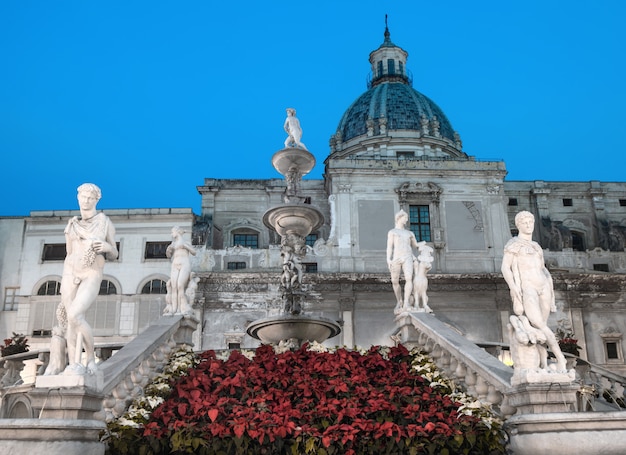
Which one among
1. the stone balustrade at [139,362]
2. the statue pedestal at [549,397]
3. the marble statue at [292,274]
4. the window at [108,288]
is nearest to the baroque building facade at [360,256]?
the window at [108,288]

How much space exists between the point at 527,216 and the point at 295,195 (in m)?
8.35

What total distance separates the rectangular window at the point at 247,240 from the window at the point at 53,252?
9.54 m

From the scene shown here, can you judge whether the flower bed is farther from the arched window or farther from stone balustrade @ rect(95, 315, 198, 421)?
the arched window

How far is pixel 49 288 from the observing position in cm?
3612

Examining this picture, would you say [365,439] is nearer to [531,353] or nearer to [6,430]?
[531,353]

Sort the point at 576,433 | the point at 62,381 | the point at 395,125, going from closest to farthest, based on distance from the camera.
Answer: the point at 576,433 < the point at 62,381 < the point at 395,125

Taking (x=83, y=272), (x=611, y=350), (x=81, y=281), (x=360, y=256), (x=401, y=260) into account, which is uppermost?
(x=360, y=256)

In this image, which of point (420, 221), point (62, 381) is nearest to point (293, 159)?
point (62, 381)

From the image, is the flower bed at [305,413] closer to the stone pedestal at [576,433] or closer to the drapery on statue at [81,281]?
the stone pedestal at [576,433]

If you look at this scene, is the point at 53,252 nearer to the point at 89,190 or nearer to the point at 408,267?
the point at 408,267

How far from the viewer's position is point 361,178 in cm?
3722

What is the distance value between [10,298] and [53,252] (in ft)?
10.6

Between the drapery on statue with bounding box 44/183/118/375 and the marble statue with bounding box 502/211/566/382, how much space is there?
5658 mm

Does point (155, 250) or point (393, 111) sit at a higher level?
point (393, 111)
